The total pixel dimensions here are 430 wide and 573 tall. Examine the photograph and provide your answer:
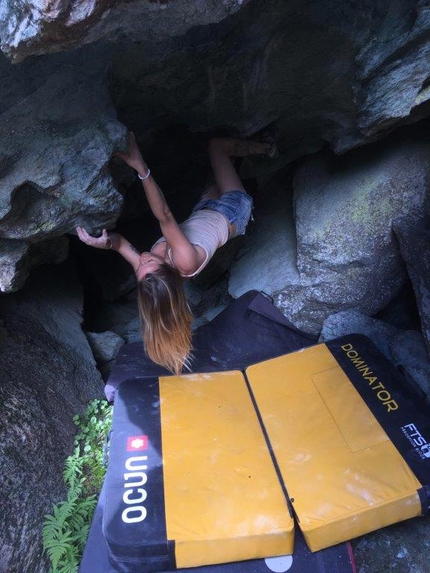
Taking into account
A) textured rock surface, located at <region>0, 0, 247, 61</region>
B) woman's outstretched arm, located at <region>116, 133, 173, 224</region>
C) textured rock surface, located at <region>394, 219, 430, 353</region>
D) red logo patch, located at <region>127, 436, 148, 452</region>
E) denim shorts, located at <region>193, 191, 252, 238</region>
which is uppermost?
textured rock surface, located at <region>0, 0, 247, 61</region>

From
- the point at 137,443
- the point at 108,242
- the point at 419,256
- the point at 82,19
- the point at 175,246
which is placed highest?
the point at 82,19

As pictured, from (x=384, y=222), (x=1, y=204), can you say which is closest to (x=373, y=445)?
(x=384, y=222)

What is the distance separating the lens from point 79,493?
9.62ft

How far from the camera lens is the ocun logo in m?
2.61

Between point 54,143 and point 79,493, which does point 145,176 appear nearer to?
point 54,143

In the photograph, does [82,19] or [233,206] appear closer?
[82,19]

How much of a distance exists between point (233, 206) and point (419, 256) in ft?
4.83

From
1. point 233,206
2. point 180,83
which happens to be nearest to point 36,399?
point 233,206

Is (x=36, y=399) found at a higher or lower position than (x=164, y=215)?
lower

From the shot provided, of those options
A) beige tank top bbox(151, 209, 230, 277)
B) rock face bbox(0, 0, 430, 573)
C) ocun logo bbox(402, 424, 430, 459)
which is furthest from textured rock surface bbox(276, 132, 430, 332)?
ocun logo bbox(402, 424, 430, 459)

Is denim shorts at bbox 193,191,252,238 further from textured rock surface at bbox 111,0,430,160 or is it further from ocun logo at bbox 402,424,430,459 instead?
ocun logo at bbox 402,424,430,459

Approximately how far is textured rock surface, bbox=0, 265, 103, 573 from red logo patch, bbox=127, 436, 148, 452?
568 mm

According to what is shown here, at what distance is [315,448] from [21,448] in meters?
1.80

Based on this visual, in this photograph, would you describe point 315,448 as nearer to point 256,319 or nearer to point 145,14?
point 256,319
